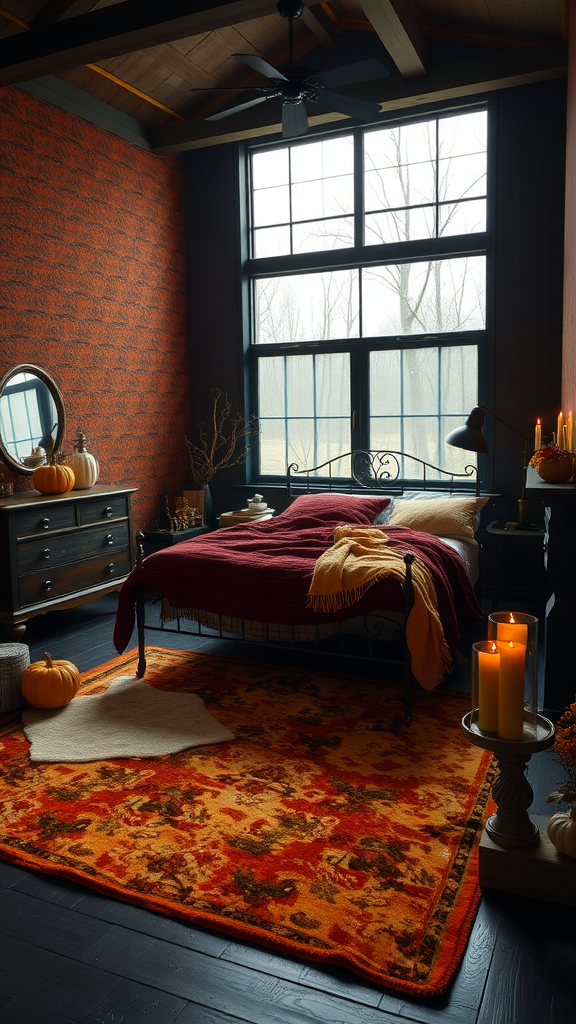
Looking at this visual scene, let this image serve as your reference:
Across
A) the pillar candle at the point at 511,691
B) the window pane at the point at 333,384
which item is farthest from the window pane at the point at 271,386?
the pillar candle at the point at 511,691

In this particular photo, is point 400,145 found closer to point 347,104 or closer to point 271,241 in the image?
point 271,241

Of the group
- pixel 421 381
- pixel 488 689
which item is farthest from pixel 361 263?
pixel 488 689

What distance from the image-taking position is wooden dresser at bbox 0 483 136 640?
413 cm

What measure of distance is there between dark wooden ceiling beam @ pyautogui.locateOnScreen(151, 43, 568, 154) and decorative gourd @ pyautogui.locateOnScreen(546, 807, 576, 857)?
4671 millimetres

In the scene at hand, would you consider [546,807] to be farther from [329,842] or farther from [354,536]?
[354,536]

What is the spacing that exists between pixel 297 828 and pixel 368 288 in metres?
4.43

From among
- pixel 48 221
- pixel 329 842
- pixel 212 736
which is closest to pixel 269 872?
pixel 329 842

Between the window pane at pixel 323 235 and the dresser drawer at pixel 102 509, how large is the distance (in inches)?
103

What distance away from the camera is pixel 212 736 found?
301cm

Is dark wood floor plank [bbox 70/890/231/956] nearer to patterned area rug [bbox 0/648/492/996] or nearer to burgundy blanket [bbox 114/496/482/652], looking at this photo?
Result: patterned area rug [bbox 0/648/492/996]

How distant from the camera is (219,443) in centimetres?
639

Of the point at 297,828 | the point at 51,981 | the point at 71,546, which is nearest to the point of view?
the point at 51,981

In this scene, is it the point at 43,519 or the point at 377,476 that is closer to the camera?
the point at 43,519

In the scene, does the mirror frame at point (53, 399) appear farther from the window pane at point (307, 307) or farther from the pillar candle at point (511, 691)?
the pillar candle at point (511, 691)
